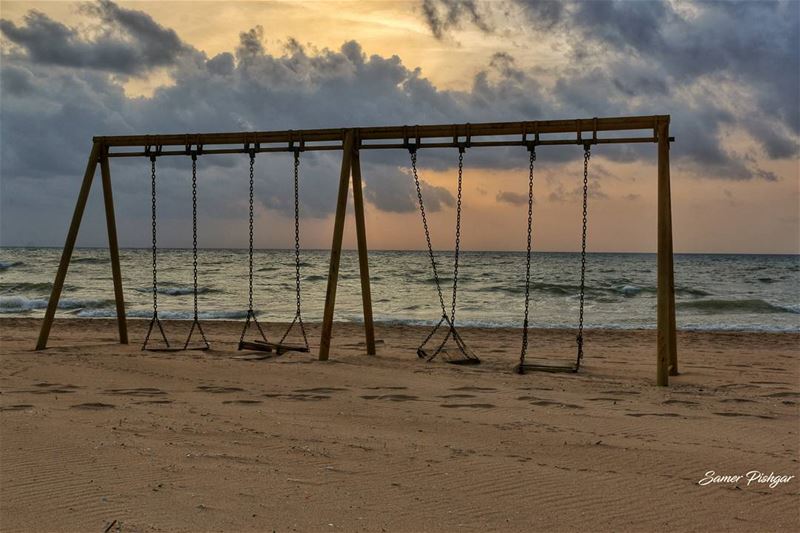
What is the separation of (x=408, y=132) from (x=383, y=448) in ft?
Result: 18.7

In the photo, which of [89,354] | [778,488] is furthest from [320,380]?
[778,488]

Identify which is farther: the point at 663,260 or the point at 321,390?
the point at 663,260

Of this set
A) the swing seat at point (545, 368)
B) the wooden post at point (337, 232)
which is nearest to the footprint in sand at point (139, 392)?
the wooden post at point (337, 232)

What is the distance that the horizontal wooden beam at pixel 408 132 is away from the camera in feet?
30.9

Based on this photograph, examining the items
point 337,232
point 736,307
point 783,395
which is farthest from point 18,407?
point 736,307

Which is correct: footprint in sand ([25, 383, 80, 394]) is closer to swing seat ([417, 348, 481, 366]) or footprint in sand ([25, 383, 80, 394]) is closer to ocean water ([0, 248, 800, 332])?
swing seat ([417, 348, 481, 366])

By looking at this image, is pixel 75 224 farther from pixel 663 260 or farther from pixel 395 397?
pixel 663 260

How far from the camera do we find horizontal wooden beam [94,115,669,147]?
941 cm

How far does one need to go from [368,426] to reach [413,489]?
5.81 ft

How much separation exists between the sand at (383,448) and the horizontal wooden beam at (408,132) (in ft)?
10.5

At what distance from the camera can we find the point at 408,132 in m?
10.4

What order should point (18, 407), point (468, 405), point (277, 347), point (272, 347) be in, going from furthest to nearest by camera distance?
point (272, 347) → point (277, 347) → point (468, 405) → point (18, 407)

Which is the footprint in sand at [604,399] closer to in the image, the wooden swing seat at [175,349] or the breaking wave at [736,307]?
the wooden swing seat at [175,349]

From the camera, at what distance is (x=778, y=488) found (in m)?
4.95
